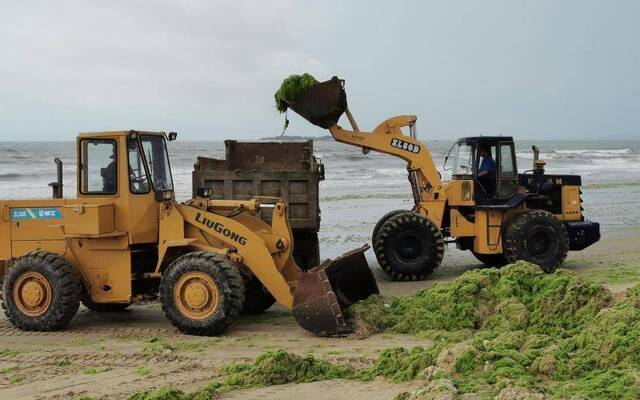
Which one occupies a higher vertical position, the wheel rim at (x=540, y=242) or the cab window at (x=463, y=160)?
the cab window at (x=463, y=160)

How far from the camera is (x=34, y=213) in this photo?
9.29 metres

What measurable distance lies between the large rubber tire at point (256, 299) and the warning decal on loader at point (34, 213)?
2489 mm

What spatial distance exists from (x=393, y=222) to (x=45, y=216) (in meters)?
5.65

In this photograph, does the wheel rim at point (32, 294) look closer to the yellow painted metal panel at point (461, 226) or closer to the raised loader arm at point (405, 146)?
the raised loader arm at point (405, 146)

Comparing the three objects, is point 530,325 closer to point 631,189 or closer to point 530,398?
point 530,398

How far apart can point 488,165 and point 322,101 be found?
309cm

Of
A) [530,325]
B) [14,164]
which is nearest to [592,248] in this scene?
[530,325]

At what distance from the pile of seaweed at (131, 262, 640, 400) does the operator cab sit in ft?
13.1

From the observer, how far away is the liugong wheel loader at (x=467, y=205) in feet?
41.3

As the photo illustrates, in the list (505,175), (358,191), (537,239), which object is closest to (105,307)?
(505,175)

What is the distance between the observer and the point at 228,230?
8.95 m

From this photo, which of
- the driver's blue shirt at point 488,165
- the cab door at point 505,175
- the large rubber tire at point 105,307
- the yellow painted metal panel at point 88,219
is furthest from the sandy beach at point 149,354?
the driver's blue shirt at point 488,165

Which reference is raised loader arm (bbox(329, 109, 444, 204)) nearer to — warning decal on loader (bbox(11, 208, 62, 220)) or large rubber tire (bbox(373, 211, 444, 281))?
large rubber tire (bbox(373, 211, 444, 281))

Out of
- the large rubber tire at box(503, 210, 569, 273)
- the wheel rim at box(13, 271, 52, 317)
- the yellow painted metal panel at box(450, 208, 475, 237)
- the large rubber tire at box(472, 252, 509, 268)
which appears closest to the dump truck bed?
the wheel rim at box(13, 271, 52, 317)
